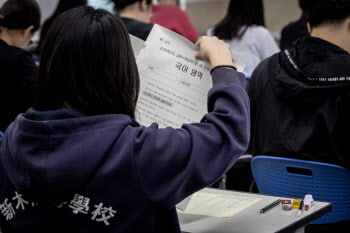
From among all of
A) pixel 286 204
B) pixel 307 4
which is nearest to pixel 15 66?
pixel 307 4

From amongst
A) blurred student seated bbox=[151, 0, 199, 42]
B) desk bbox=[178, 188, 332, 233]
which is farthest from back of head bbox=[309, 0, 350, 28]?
blurred student seated bbox=[151, 0, 199, 42]

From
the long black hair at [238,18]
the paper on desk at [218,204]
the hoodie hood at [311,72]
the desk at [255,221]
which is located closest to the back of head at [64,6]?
the long black hair at [238,18]

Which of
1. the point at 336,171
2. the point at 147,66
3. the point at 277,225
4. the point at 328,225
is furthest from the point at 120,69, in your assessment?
the point at 328,225

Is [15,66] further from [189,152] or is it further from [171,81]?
[189,152]

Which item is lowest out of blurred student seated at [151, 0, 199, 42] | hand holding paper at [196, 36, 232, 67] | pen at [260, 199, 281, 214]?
pen at [260, 199, 281, 214]

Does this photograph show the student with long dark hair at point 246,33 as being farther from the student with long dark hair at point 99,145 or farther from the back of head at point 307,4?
the student with long dark hair at point 99,145

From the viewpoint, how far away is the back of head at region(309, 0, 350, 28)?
188 centimetres

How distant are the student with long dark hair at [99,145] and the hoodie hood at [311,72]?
0.75 m

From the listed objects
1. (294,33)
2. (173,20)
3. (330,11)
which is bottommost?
(173,20)

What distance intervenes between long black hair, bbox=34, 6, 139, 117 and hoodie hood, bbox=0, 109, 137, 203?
0.14 ft

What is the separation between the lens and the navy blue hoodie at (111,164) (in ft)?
3.24

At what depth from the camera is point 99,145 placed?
0.99m

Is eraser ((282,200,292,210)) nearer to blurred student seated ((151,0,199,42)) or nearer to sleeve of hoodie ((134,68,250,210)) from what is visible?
sleeve of hoodie ((134,68,250,210))

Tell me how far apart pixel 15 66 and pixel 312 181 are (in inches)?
57.6
